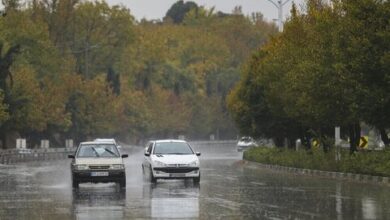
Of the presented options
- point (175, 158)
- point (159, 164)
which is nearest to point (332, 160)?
point (175, 158)

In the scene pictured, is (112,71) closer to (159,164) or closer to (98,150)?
(159,164)

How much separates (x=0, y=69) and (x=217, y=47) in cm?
8332

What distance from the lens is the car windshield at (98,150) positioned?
97.9 feet

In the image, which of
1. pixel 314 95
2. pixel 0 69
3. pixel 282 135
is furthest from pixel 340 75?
pixel 0 69

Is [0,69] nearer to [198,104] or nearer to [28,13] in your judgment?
[28,13]

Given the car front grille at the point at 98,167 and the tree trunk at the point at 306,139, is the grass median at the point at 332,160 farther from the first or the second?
the car front grille at the point at 98,167

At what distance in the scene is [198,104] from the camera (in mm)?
143125

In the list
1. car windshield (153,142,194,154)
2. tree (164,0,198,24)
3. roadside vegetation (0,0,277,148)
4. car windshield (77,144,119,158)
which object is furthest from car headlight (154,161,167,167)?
tree (164,0,198,24)

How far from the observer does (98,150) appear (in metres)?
30.3

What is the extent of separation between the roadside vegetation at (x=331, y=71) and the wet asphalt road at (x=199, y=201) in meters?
3.65

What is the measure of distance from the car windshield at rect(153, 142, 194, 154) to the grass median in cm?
735

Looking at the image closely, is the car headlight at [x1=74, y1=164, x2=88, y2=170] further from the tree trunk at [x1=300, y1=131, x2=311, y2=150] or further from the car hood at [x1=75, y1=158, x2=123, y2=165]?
the tree trunk at [x1=300, y1=131, x2=311, y2=150]

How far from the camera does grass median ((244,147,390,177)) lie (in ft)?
113

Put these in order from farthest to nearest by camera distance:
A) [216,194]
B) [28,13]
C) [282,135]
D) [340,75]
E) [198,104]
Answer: [198,104] → [28,13] → [282,135] → [340,75] → [216,194]
